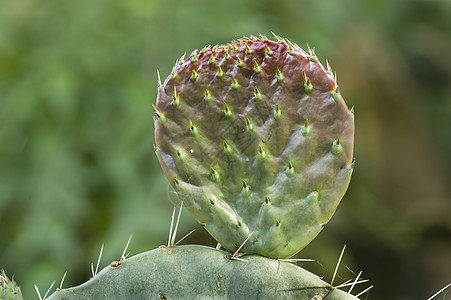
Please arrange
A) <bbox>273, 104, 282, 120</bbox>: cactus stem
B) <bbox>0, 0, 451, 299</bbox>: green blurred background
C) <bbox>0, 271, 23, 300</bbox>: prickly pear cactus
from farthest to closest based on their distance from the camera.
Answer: <bbox>0, 0, 451, 299</bbox>: green blurred background < <bbox>273, 104, 282, 120</bbox>: cactus stem < <bbox>0, 271, 23, 300</bbox>: prickly pear cactus

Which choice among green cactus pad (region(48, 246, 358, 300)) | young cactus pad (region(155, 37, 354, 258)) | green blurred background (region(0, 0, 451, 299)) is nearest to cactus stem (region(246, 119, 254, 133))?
young cactus pad (region(155, 37, 354, 258))

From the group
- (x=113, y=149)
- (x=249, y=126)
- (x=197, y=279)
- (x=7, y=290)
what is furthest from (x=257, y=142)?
(x=113, y=149)

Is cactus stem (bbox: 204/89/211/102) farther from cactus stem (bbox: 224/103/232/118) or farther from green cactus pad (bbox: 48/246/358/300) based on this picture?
green cactus pad (bbox: 48/246/358/300)

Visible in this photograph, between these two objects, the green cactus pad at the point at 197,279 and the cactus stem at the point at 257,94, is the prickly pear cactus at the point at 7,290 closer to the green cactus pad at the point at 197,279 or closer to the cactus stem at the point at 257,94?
A: the green cactus pad at the point at 197,279

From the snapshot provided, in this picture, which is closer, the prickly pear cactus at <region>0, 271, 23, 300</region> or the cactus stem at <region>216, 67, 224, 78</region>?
the prickly pear cactus at <region>0, 271, 23, 300</region>

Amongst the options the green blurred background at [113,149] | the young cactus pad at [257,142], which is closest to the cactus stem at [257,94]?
the young cactus pad at [257,142]

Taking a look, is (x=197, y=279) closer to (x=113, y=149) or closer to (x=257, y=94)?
(x=257, y=94)
